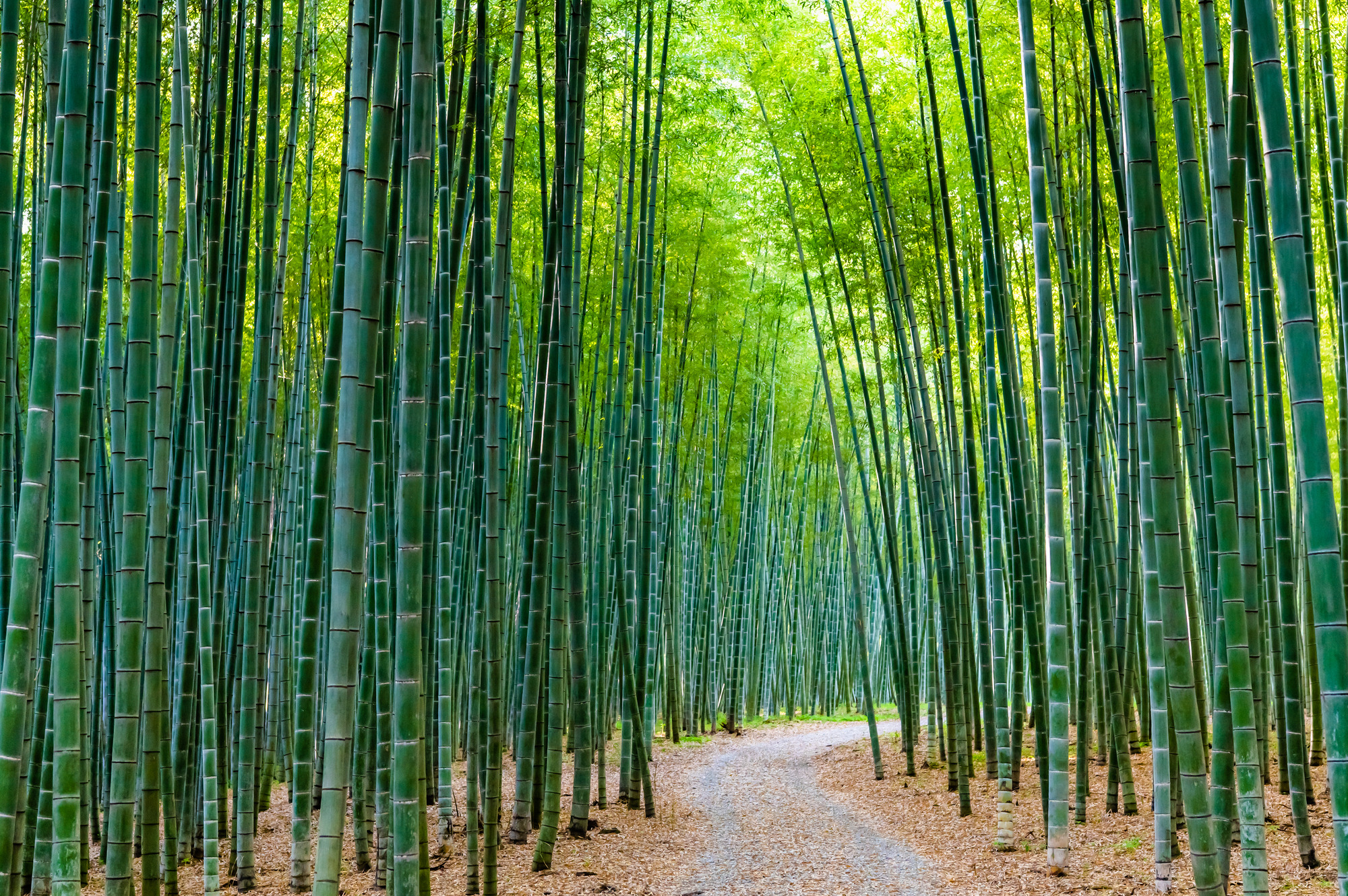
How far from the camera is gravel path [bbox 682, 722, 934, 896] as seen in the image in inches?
171

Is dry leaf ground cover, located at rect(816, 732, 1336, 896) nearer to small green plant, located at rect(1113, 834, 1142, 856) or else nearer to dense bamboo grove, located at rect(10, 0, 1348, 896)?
small green plant, located at rect(1113, 834, 1142, 856)

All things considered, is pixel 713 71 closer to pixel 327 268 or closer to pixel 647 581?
pixel 327 268

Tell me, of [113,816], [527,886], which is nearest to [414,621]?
[113,816]

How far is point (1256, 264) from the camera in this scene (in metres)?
3.22

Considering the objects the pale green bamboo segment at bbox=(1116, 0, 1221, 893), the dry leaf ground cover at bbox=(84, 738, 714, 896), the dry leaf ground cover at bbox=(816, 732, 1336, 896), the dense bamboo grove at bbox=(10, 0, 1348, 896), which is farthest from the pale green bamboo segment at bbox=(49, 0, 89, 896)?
the dry leaf ground cover at bbox=(816, 732, 1336, 896)

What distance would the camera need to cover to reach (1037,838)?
15.9 feet

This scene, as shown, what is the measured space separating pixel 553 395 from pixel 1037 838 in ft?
9.92

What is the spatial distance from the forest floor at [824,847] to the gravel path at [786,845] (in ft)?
0.04

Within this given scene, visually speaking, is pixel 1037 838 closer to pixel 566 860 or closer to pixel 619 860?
pixel 619 860

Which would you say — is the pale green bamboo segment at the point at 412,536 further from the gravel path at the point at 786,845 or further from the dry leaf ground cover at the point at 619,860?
the gravel path at the point at 786,845

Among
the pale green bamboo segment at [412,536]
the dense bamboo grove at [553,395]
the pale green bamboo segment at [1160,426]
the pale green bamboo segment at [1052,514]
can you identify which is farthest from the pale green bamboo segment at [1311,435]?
the pale green bamboo segment at [1052,514]

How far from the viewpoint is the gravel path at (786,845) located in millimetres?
4332

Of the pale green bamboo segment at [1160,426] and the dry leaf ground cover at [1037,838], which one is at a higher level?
the pale green bamboo segment at [1160,426]

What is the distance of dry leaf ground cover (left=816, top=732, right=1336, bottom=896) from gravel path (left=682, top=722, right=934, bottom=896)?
169 millimetres
